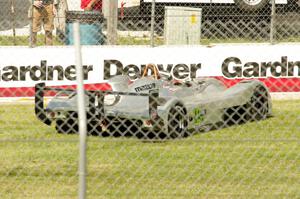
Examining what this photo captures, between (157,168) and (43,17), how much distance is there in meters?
6.92

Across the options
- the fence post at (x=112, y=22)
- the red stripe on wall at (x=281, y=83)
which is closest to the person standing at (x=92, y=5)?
the fence post at (x=112, y=22)

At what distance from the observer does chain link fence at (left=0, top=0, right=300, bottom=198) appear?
8.53 m

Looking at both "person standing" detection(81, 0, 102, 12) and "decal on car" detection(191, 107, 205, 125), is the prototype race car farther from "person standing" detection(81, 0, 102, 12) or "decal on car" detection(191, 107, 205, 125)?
"person standing" detection(81, 0, 102, 12)

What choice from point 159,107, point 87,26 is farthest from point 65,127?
point 87,26

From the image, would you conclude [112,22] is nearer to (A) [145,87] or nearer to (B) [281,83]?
(B) [281,83]

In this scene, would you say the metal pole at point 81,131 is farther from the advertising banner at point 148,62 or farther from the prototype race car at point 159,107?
the advertising banner at point 148,62

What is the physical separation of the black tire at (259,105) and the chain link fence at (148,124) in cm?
1

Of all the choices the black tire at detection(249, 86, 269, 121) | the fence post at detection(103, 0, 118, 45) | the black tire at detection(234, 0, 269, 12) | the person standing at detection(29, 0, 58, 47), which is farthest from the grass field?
the black tire at detection(234, 0, 269, 12)

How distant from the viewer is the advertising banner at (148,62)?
13742 millimetres

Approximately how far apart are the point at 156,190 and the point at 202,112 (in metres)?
2.92

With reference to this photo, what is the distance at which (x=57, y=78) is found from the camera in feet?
45.2

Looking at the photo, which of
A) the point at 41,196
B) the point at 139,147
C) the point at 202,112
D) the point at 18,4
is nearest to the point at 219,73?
the point at 202,112

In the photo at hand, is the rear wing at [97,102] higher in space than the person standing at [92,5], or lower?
lower

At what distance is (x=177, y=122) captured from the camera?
34.7 feet
